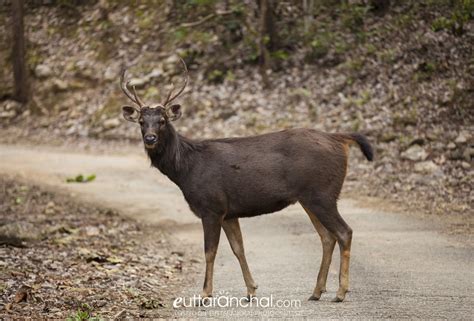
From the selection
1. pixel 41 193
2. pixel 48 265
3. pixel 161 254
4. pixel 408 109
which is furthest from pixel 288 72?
pixel 48 265

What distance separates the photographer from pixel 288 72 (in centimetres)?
2258

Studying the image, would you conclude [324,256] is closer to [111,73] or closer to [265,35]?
[265,35]

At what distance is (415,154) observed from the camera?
52.3 feet

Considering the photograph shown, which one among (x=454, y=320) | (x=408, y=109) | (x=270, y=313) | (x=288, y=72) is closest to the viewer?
Answer: (x=454, y=320)

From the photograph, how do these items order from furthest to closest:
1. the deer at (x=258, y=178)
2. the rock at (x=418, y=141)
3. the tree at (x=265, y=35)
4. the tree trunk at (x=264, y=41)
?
the tree at (x=265, y=35)
the tree trunk at (x=264, y=41)
the rock at (x=418, y=141)
the deer at (x=258, y=178)

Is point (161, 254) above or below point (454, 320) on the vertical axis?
below

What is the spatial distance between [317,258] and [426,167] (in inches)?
220

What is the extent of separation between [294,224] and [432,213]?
8.02 feet

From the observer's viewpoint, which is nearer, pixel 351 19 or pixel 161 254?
pixel 161 254

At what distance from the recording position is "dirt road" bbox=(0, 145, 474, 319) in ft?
25.1

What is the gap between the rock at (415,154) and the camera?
51.7 ft

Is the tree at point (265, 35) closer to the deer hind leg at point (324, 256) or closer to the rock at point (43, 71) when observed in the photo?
the rock at point (43, 71)

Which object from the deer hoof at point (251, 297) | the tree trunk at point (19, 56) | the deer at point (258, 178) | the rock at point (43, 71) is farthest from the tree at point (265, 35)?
the deer hoof at point (251, 297)

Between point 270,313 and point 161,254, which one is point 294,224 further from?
point 270,313
